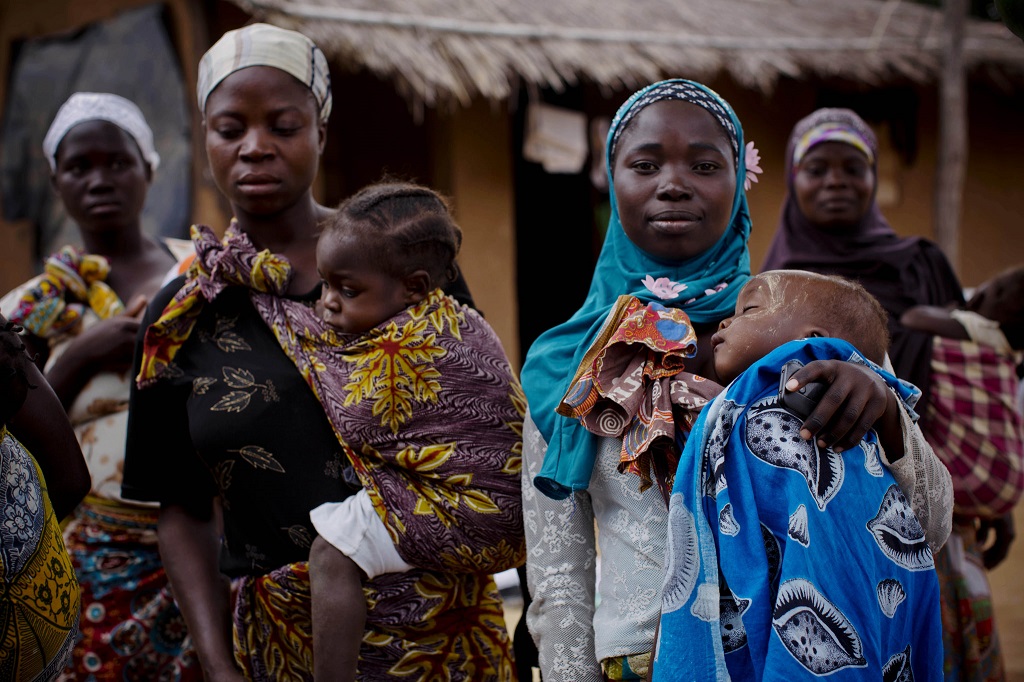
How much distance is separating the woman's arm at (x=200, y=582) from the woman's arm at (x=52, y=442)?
324 millimetres

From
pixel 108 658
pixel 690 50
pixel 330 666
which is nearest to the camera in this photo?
pixel 330 666

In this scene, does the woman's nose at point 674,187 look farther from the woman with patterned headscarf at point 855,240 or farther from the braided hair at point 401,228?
the woman with patterned headscarf at point 855,240

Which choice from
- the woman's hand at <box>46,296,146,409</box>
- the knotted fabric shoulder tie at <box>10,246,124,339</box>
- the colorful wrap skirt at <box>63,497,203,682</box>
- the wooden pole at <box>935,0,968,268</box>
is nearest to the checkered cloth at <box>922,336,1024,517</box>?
the colorful wrap skirt at <box>63,497,203,682</box>

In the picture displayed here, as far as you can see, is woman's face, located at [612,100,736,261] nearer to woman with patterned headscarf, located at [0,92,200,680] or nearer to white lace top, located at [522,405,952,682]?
white lace top, located at [522,405,952,682]

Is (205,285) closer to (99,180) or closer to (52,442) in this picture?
(52,442)

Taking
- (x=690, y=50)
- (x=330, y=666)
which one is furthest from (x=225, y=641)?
(x=690, y=50)

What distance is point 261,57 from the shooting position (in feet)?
8.66

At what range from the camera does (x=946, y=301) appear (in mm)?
4047

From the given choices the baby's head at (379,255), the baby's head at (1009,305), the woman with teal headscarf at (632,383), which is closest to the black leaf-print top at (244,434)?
the baby's head at (379,255)

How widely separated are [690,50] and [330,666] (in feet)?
24.3

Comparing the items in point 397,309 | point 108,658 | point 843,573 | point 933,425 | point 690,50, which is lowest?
point 108,658

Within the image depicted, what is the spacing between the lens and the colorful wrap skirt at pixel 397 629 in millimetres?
2389

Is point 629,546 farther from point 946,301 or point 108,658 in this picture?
point 946,301

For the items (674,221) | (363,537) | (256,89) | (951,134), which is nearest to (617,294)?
(674,221)
